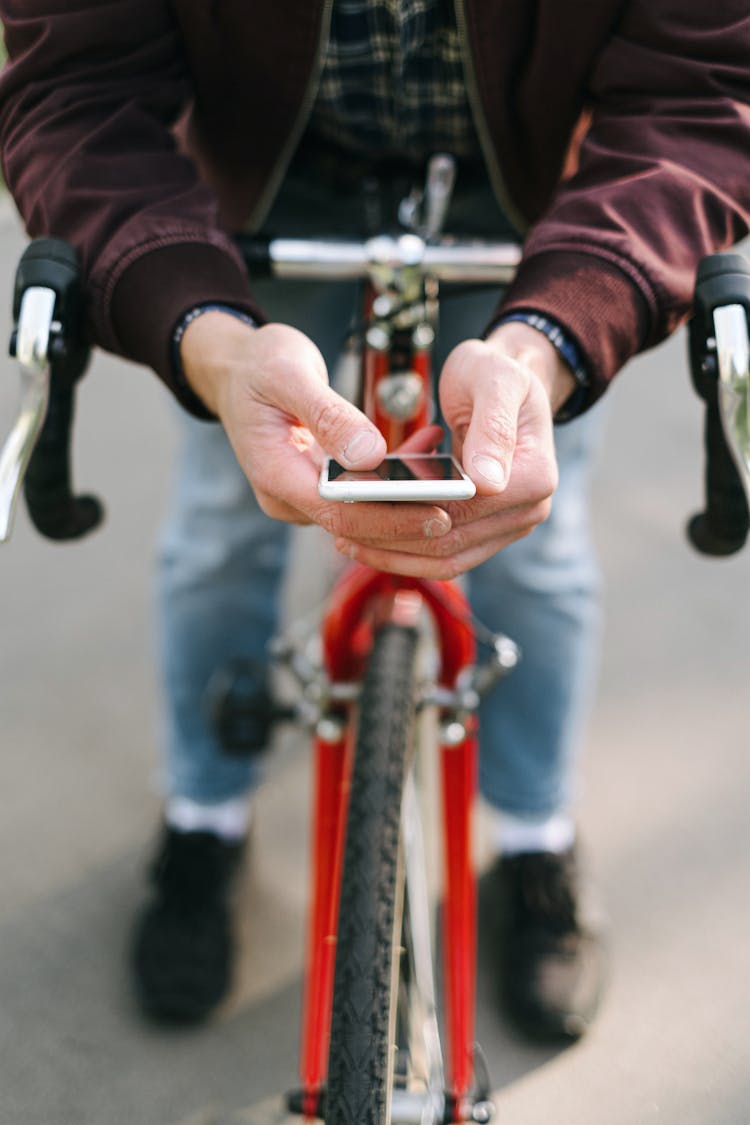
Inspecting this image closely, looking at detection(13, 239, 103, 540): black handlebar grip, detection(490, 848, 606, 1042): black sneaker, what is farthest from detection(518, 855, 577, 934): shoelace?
detection(13, 239, 103, 540): black handlebar grip

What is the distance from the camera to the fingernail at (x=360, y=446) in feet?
2.30

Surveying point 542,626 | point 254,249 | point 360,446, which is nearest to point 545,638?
point 542,626

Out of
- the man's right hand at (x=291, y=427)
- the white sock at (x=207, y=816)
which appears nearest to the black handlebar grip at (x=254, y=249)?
the man's right hand at (x=291, y=427)

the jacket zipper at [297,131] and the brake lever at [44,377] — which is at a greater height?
the jacket zipper at [297,131]

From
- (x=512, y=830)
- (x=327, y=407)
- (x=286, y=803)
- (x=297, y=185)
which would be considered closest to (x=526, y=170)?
(x=297, y=185)

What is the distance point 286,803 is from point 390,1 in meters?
1.17

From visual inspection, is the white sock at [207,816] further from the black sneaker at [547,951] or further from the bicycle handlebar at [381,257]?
the bicycle handlebar at [381,257]

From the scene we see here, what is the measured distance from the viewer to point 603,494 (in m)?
2.48

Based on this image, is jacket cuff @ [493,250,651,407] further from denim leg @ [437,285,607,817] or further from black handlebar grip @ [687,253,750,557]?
denim leg @ [437,285,607,817]

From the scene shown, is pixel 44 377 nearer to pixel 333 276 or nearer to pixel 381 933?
pixel 333 276

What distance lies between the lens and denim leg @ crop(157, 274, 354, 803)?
131 cm

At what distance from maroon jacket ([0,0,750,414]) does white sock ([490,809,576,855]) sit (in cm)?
79

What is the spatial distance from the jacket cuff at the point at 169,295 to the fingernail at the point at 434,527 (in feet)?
0.92

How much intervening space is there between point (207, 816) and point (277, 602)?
308mm
